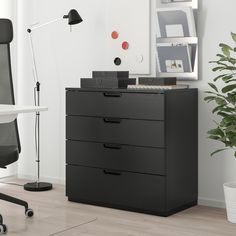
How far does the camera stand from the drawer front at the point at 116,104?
3.65 metres

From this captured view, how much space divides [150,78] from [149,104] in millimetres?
308

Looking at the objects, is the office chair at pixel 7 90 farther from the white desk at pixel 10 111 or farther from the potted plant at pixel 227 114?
the potted plant at pixel 227 114

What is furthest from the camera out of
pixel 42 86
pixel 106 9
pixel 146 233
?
pixel 42 86

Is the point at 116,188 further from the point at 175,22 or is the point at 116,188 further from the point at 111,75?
the point at 175,22

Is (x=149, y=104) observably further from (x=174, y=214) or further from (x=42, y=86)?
(x=42, y=86)

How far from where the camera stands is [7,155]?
3395 mm

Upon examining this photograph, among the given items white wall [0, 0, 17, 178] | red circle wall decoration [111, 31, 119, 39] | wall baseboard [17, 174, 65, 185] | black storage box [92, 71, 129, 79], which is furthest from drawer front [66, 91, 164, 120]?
white wall [0, 0, 17, 178]

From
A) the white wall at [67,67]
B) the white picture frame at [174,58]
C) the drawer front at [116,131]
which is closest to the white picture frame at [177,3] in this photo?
the white wall at [67,67]

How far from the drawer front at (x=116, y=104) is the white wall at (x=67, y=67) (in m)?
0.51

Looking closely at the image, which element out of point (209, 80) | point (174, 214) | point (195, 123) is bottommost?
point (174, 214)

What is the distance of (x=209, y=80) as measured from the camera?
13.0 ft

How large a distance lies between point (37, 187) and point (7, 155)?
1146mm

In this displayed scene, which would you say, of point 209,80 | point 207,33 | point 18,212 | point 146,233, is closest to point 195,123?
point 209,80

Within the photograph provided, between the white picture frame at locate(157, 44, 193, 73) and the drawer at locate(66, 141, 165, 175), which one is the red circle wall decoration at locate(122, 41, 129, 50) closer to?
the white picture frame at locate(157, 44, 193, 73)
